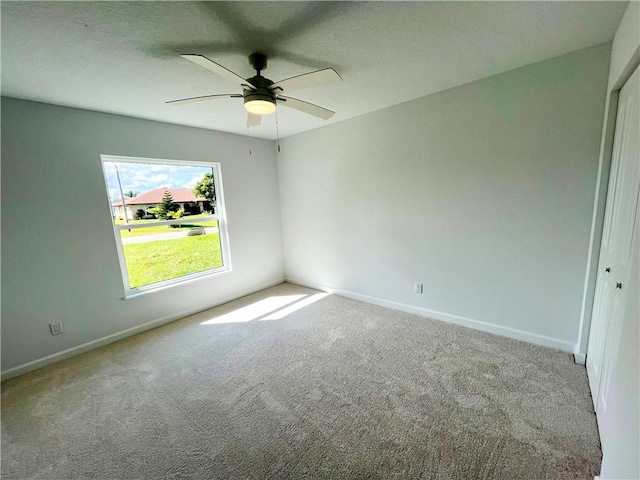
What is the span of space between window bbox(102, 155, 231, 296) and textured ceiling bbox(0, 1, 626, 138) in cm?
81

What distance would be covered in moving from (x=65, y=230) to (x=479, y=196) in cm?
391

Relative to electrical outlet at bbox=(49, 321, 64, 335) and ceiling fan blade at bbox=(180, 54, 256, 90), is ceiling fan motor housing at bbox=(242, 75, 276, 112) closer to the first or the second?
ceiling fan blade at bbox=(180, 54, 256, 90)

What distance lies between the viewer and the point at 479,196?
2.46 meters

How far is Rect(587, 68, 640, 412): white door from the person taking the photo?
1369 mm

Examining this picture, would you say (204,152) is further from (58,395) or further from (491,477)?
(491,477)

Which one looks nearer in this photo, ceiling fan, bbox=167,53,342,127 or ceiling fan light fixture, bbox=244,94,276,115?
ceiling fan, bbox=167,53,342,127

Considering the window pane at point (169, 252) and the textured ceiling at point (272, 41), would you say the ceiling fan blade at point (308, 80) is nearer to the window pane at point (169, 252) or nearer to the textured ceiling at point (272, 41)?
the textured ceiling at point (272, 41)

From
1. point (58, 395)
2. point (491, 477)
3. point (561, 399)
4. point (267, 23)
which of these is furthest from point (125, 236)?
point (561, 399)

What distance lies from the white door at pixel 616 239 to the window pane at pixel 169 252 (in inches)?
152

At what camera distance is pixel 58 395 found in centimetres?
201

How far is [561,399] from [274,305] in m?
2.88

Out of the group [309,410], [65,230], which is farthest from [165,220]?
[309,410]

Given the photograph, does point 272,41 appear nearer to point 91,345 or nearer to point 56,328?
point 56,328

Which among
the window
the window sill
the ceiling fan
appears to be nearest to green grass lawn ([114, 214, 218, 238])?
the window
